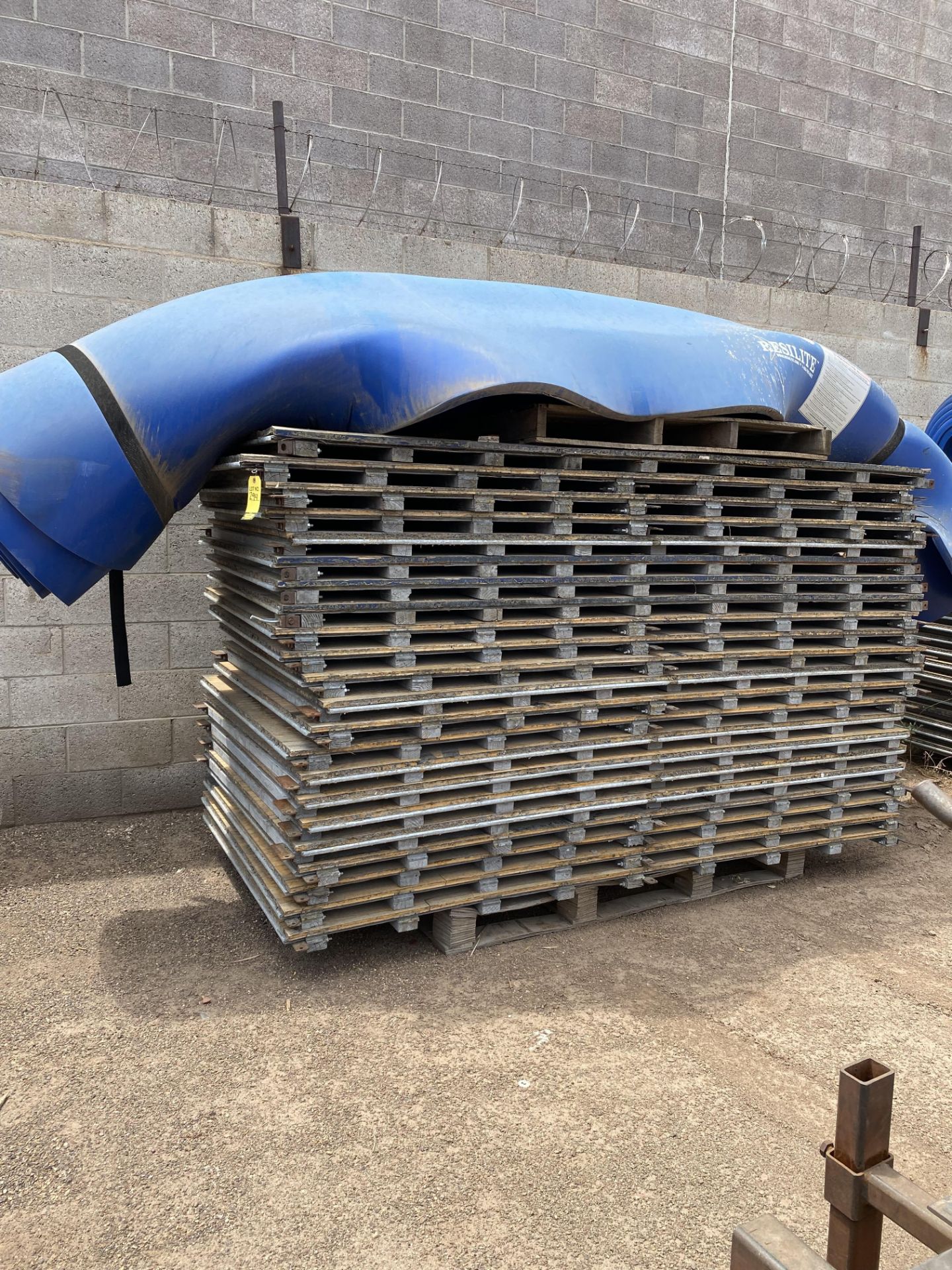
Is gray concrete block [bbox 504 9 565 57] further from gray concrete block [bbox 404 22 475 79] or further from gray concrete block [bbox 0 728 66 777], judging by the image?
gray concrete block [bbox 0 728 66 777]

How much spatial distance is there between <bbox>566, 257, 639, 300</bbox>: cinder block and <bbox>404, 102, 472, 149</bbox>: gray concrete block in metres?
1.72

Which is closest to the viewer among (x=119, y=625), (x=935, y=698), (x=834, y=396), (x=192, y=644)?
(x=119, y=625)

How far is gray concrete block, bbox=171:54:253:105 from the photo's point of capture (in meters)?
6.48

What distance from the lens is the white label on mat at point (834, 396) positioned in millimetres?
4844

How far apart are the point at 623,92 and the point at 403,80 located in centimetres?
210

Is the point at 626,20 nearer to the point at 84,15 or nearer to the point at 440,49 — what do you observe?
the point at 440,49

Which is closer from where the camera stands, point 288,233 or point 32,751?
point 32,751

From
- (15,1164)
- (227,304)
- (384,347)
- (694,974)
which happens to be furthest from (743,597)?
(15,1164)

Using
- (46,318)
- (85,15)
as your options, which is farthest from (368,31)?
(46,318)

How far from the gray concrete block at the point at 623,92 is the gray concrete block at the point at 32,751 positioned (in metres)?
6.82

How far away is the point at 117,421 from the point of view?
3.61 m

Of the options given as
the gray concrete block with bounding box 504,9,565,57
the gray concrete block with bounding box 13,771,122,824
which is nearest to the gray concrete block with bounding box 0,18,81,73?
the gray concrete block with bounding box 504,9,565,57

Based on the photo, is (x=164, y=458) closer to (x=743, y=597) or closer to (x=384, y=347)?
(x=384, y=347)

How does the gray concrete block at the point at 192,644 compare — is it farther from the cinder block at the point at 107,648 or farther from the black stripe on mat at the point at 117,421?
the black stripe on mat at the point at 117,421
